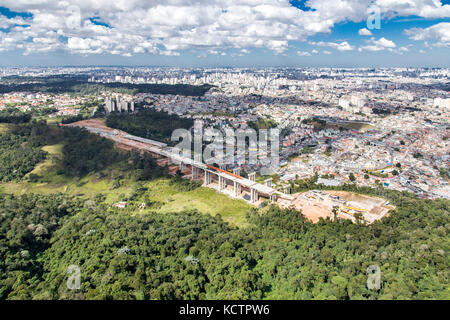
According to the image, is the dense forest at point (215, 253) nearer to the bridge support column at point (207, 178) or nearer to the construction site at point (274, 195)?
the construction site at point (274, 195)

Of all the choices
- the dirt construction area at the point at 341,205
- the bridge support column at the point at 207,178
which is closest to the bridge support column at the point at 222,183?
the bridge support column at the point at 207,178

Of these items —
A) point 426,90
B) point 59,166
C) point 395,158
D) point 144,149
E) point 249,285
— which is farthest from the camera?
point 426,90

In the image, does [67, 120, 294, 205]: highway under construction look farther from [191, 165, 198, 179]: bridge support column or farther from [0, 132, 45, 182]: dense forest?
[0, 132, 45, 182]: dense forest

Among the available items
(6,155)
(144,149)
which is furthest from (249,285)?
(6,155)

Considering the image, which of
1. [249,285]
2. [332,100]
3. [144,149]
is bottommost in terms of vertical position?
[249,285]

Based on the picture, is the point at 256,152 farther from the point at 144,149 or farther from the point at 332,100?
the point at 332,100

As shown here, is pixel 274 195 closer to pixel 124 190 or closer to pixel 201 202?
pixel 201 202
